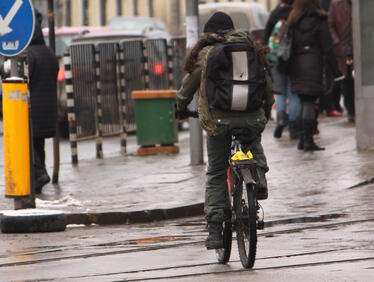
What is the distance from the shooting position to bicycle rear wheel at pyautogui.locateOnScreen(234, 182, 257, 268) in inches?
361

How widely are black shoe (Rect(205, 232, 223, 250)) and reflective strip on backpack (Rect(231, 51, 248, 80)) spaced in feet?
3.37

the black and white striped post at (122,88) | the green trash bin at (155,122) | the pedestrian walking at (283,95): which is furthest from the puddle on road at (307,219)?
the black and white striped post at (122,88)

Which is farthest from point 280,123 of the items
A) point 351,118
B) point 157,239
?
point 157,239

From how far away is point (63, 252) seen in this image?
10.8m

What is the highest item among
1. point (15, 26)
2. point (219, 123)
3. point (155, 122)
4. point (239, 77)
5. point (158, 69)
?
point (15, 26)

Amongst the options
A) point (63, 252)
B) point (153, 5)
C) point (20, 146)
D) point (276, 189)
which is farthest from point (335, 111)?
point (153, 5)

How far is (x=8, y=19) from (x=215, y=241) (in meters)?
3.74

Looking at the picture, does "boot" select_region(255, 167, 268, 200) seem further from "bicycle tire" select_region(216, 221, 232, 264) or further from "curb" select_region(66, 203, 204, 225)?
"curb" select_region(66, 203, 204, 225)

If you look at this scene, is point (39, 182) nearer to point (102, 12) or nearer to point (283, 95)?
point (283, 95)

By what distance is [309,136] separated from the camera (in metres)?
18.4

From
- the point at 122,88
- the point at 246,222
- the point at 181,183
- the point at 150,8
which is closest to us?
the point at 246,222

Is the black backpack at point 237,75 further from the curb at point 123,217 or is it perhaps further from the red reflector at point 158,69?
the red reflector at point 158,69

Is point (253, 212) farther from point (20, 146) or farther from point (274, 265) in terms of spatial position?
point (20, 146)

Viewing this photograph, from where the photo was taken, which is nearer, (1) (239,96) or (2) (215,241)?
(1) (239,96)
